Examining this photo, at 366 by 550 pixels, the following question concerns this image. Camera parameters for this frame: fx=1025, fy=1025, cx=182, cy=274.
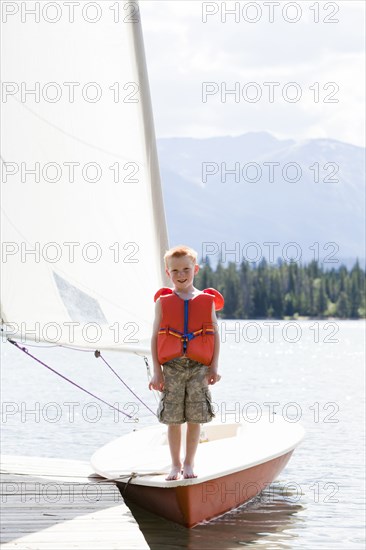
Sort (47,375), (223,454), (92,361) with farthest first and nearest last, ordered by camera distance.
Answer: (92,361) → (47,375) → (223,454)

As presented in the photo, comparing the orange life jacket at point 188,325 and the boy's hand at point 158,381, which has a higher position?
the orange life jacket at point 188,325

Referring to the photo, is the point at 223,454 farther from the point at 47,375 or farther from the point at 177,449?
the point at 47,375

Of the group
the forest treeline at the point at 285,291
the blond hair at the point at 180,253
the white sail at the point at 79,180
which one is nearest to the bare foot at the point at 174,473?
the white sail at the point at 79,180

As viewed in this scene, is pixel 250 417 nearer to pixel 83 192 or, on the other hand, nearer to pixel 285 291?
pixel 83 192

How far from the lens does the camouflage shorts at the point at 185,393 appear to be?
829 cm

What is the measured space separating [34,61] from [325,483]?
8264 mm

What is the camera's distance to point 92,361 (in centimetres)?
4800

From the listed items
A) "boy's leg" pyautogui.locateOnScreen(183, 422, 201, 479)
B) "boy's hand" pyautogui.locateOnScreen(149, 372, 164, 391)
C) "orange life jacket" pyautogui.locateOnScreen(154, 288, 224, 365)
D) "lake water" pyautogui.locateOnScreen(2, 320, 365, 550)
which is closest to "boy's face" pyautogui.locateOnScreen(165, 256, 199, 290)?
"orange life jacket" pyautogui.locateOnScreen(154, 288, 224, 365)

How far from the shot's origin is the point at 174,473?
29.1ft

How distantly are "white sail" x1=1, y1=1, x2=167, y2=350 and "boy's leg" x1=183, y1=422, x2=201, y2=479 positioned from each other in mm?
1398

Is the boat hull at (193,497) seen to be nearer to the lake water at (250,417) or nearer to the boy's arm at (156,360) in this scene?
the lake water at (250,417)

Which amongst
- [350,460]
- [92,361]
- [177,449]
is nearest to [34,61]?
[177,449]

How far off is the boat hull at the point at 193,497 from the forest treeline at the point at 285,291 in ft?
313

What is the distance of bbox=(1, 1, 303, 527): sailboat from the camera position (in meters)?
9.70
